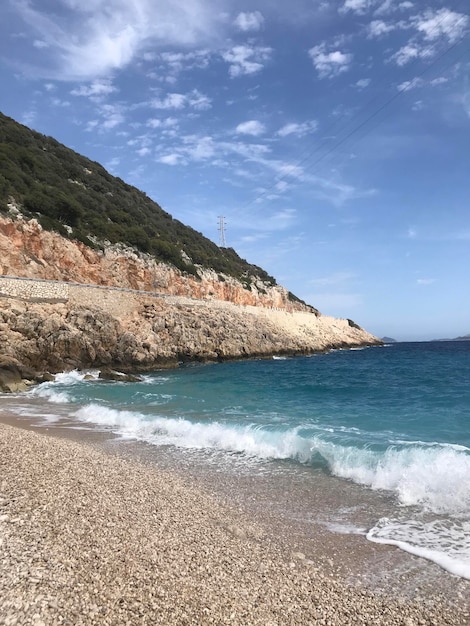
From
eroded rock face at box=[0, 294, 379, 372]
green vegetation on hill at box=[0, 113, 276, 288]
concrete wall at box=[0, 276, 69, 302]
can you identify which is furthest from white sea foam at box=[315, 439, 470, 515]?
green vegetation on hill at box=[0, 113, 276, 288]

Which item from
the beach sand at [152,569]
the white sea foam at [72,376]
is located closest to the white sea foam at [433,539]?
the beach sand at [152,569]

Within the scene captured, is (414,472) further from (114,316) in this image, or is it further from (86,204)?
(86,204)

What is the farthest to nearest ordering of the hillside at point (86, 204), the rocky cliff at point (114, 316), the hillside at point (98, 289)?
the hillside at point (86, 204), the hillside at point (98, 289), the rocky cliff at point (114, 316)

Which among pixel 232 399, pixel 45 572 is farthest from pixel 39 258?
pixel 45 572

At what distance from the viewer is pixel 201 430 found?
1151 centimetres

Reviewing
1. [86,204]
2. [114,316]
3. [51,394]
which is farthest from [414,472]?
[86,204]

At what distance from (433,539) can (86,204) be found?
44.4m

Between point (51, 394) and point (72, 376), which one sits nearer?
point (51, 394)

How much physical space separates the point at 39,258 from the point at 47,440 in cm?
2430

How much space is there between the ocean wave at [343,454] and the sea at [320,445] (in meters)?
0.03

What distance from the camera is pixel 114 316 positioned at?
106 ft

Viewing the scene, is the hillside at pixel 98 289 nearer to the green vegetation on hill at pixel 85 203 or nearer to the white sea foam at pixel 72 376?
the green vegetation on hill at pixel 85 203

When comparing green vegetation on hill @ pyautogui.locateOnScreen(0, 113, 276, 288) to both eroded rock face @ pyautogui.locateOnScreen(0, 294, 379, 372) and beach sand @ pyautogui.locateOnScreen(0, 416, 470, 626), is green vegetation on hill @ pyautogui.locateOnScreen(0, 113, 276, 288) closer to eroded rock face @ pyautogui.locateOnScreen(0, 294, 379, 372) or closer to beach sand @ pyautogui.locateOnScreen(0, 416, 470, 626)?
eroded rock face @ pyautogui.locateOnScreen(0, 294, 379, 372)

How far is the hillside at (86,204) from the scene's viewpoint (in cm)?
3428
